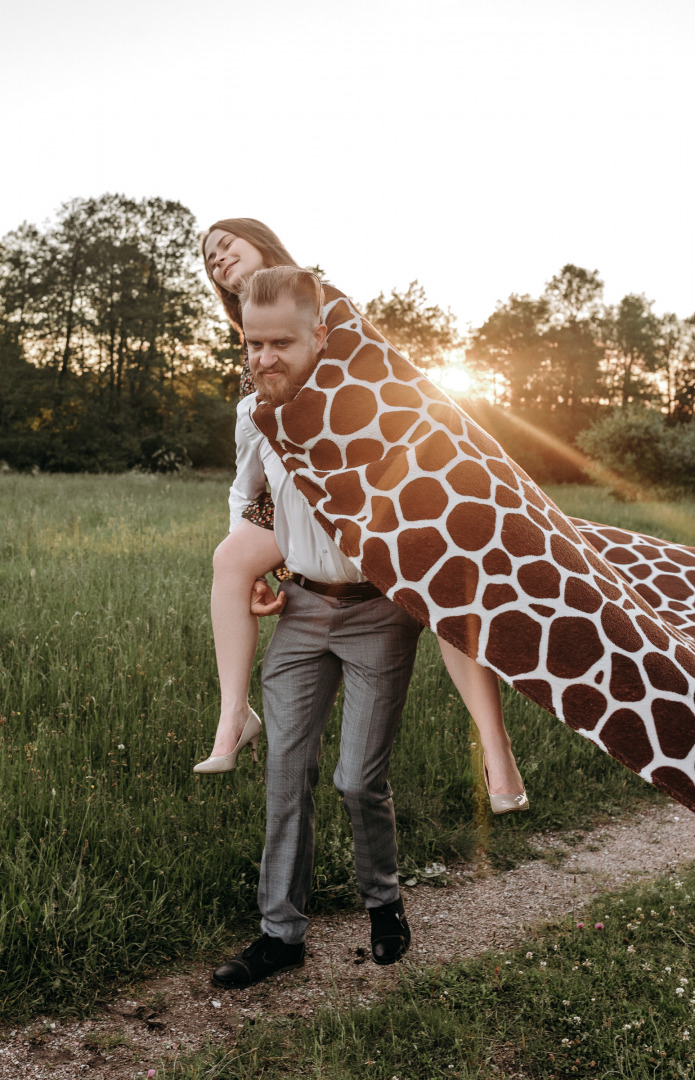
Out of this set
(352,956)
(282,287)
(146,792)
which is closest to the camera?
(282,287)

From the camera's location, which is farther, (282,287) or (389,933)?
(389,933)

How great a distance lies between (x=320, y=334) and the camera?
268 cm

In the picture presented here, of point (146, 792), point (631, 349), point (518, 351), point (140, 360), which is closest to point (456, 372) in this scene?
point (518, 351)

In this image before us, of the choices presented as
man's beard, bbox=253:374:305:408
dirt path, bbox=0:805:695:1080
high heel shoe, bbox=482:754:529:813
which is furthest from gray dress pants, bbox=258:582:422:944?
man's beard, bbox=253:374:305:408

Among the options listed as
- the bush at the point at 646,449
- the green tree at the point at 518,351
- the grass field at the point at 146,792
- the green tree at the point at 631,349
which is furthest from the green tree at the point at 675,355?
the grass field at the point at 146,792

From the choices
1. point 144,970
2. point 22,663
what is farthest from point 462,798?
point 22,663

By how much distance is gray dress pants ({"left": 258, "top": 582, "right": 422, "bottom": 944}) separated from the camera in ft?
9.71

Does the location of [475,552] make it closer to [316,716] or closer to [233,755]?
[316,716]

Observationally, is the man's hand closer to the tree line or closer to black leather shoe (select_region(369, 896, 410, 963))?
black leather shoe (select_region(369, 896, 410, 963))

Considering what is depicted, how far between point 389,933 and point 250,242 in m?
2.88

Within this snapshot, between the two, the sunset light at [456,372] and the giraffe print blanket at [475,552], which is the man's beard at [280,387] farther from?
the sunset light at [456,372]

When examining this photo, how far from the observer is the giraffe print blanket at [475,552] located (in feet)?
8.09

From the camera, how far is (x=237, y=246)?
3029 mm

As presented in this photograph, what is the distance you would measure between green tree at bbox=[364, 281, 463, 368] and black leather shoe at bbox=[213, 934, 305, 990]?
150 feet
